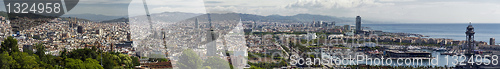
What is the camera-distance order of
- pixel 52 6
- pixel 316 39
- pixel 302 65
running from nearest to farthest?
pixel 52 6
pixel 302 65
pixel 316 39

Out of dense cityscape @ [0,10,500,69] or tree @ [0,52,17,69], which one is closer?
tree @ [0,52,17,69]

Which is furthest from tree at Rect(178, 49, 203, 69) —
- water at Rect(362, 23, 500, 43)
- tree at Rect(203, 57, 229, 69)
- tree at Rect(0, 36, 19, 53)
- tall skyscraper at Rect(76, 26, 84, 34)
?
water at Rect(362, 23, 500, 43)

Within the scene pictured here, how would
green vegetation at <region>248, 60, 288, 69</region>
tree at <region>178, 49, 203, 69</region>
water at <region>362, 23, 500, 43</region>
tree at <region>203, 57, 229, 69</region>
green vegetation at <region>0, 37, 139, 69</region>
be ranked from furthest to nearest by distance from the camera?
water at <region>362, 23, 500, 43</region> < green vegetation at <region>248, 60, 288, 69</region> < tree at <region>203, 57, 229, 69</region> < tree at <region>178, 49, 203, 69</region> < green vegetation at <region>0, 37, 139, 69</region>

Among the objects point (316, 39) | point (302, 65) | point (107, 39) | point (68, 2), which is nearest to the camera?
point (68, 2)

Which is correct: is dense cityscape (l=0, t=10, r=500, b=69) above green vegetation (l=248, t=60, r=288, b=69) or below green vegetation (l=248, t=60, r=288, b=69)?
above

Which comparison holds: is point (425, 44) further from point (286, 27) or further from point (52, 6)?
point (52, 6)

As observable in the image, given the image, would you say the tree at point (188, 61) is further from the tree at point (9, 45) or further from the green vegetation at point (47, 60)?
the tree at point (9, 45)

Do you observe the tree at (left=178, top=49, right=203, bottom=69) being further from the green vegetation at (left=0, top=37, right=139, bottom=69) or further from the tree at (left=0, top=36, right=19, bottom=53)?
the tree at (left=0, top=36, right=19, bottom=53)

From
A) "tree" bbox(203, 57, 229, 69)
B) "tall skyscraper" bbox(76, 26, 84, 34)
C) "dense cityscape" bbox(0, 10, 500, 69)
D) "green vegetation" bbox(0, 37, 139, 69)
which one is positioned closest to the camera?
"green vegetation" bbox(0, 37, 139, 69)

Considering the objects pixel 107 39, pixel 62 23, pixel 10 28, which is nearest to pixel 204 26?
pixel 107 39
